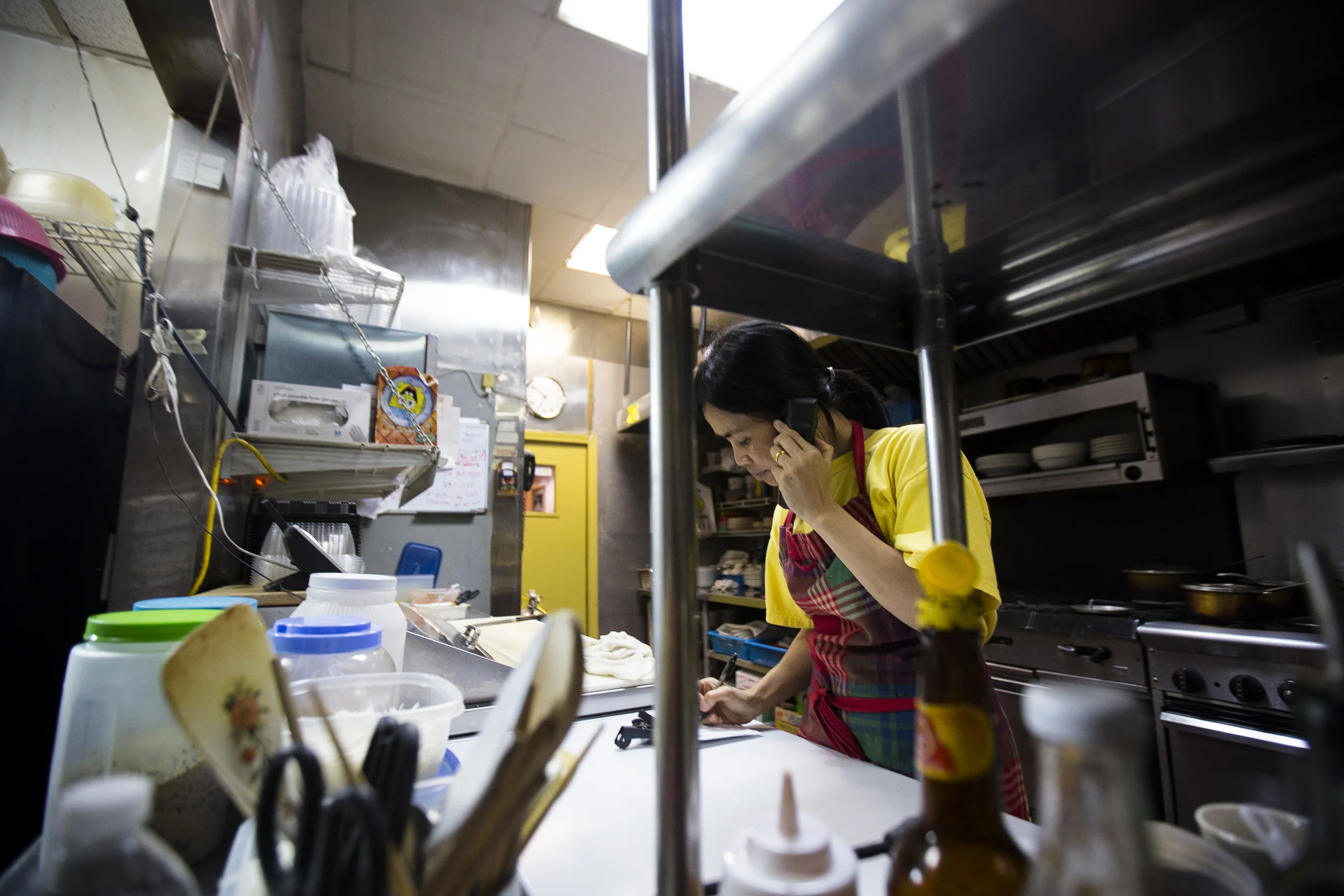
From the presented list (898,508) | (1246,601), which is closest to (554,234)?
(898,508)

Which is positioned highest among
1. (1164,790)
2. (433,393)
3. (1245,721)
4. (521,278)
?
(521,278)

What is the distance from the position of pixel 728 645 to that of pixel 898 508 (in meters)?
3.11

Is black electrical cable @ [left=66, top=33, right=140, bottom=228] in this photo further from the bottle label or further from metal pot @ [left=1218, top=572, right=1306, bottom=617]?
metal pot @ [left=1218, top=572, right=1306, bottom=617]

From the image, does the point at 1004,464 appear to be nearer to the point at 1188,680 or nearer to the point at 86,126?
the point at 1188,680

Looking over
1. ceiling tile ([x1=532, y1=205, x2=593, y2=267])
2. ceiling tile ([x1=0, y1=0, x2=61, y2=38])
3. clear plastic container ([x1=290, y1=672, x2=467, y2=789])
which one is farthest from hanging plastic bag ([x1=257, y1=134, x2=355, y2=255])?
clear plastic container ([x1=290, y1=672, x2=467, y2=789])

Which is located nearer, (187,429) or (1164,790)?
(187,429)

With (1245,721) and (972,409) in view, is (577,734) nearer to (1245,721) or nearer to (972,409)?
(1245,721)

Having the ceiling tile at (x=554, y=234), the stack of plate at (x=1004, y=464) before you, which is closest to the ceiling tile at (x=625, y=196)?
the ceiling tile at (x=554, y=234)

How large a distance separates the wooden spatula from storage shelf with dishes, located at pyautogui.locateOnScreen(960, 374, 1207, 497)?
269 centimetres

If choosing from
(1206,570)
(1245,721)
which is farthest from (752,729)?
(1206,570)

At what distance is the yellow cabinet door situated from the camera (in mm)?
4703

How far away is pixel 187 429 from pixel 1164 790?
3065mm

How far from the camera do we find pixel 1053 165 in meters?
0.51

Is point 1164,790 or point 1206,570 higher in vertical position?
point 1206,570
